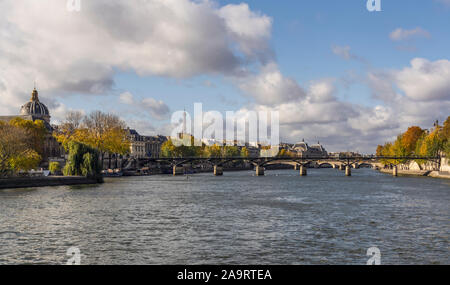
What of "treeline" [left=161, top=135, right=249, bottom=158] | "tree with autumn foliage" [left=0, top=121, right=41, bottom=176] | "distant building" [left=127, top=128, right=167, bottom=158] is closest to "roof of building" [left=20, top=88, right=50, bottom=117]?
"distant building" [left=127, top=128, right=167, bottom=158]

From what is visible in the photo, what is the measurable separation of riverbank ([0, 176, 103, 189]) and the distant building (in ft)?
343

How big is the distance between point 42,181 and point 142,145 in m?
122

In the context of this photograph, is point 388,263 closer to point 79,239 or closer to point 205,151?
point 79,239

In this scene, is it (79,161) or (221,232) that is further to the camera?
(79,161)

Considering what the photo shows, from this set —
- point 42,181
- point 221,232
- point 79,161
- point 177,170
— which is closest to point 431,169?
point 177,170

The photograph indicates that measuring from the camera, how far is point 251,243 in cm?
2286

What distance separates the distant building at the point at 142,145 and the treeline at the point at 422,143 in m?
85.2

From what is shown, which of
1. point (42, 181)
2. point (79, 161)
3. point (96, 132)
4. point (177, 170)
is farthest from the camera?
point (177, 170)

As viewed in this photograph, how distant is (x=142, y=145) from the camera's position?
185 m

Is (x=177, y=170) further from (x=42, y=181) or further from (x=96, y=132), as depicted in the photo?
(x=42, y=181)

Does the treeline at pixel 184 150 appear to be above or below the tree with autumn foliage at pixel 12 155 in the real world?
above

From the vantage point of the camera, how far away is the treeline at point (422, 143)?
342 ft


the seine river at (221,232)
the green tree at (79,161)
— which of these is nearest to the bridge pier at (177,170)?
the green tree at (79,161)

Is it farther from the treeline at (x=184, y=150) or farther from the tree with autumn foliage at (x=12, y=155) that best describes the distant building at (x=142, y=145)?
the tree with autumn foliage at (x=12, y=155)
